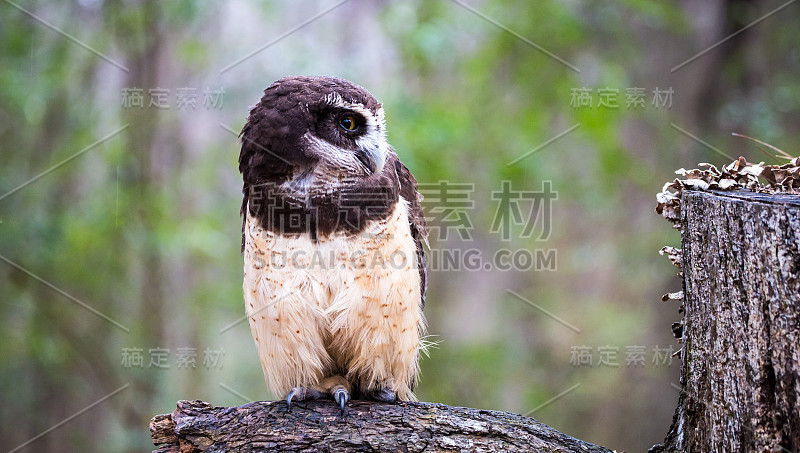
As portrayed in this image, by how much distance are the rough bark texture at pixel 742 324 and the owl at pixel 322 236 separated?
126cm

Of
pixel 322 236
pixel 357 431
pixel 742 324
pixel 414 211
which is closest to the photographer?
pixel 742 324

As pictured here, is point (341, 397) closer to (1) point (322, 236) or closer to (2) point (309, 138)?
(1) point (322, 236)

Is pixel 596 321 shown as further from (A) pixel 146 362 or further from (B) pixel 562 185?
(A) pixel 146 362

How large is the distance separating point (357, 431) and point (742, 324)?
140 cm

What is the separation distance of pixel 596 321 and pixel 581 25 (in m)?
3.15

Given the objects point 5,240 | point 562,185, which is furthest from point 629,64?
point 5,240

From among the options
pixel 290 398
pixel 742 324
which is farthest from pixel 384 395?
pixel 742 324

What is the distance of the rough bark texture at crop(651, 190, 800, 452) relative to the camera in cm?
171

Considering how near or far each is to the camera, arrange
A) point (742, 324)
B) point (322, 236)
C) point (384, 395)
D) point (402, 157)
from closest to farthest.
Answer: point (742, 324) → point (322, 236) → point (384, 395) → point (402, 157)

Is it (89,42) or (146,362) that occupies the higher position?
(89,42)

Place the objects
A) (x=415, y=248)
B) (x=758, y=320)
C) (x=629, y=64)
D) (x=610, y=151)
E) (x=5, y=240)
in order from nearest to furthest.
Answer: (x=758, y=320) < (x=415, y=248) < (x=5, y=240) < (x=610, y=151) < (x=629, y=64)

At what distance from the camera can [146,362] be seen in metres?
5.95

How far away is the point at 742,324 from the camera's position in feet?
5.93

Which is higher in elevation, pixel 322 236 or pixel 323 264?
pixel 322 236
